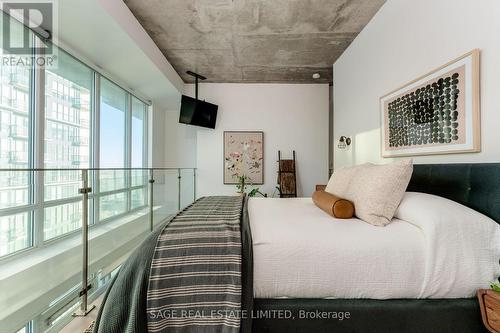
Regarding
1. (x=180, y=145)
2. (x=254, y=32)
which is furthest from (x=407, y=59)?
(x=180, y=145)

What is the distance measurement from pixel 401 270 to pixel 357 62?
273 cm

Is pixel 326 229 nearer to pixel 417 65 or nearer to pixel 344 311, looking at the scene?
pixel 344 311

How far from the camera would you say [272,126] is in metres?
4.82

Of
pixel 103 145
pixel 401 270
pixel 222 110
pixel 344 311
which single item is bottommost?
pixel 344 311

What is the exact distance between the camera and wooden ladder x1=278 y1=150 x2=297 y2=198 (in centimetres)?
458

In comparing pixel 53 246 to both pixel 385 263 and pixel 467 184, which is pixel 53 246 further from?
pixel 467 184

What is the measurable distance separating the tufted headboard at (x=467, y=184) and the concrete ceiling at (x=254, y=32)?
1.93m

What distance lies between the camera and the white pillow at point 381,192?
56.6 inches

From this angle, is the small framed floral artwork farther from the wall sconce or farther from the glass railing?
the glass railing

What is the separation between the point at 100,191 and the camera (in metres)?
3.03

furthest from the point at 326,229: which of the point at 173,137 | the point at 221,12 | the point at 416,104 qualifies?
the point at 173,137

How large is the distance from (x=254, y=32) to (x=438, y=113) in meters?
2.30

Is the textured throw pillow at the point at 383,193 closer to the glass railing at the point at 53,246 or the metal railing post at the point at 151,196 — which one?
the glass railing at the point at 53,246

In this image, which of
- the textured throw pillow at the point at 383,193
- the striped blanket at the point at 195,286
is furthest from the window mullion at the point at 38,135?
the textured throw pillow at the point at 383,193
